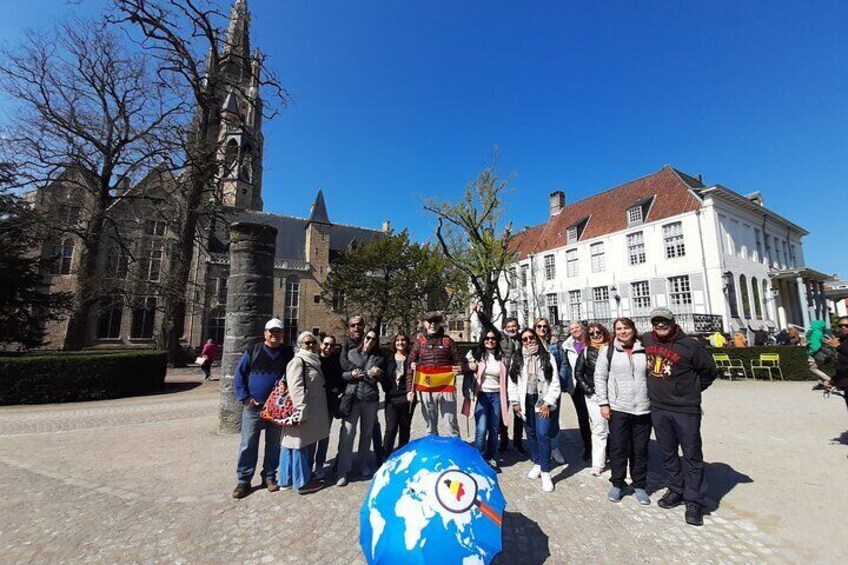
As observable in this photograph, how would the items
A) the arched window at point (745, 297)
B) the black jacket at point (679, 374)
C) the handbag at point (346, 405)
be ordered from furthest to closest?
1. the arched window at point (745, 297)
2. the handbag at point (346, 405)
3. the black jacket at point (679, 374)

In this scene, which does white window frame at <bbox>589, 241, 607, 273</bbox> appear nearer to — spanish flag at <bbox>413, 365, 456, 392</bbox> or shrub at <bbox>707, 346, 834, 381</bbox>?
shrub at <bbox>707, 346, 834, 381</bbox>

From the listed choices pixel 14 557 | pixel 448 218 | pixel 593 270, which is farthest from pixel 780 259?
pixel 14 557

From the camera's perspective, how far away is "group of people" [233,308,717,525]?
3932mm

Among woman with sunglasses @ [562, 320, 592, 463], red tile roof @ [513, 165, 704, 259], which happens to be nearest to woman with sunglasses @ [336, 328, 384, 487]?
woman with sunglasses @ [562, 320, 592, 463]

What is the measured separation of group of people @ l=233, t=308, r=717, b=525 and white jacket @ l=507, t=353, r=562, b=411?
0.01 metres

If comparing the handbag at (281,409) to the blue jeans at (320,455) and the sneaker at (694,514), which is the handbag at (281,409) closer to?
the blue jeans at (320,455)

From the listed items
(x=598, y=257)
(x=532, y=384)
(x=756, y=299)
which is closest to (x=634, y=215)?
(x=598, y=257)

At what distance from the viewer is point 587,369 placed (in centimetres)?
525

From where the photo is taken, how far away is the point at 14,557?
3059 mm

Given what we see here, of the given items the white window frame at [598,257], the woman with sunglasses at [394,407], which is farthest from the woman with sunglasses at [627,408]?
the white window frame at [598,257]

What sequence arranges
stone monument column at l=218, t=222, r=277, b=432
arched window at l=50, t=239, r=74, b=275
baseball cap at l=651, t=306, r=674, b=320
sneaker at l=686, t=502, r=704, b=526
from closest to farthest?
sneaker at l=686, t=502, r=704, b=526 < baseball cap at l=651, t=306, r=674, b=320 < stone monument column at l=218, t=222, r=277, b=432 < arched window at l=50, t=239, r=74, b=275

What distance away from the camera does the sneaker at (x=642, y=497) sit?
4.02 m

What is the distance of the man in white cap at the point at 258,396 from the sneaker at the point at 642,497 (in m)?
4.21

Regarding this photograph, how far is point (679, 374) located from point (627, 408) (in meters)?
0.68
